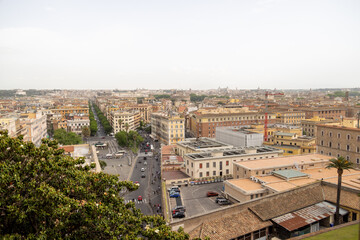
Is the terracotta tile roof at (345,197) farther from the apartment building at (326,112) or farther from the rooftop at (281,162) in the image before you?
the apartment building at (326,112)

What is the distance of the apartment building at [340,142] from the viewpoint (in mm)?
45062

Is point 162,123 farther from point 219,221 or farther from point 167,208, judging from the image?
point 219,221

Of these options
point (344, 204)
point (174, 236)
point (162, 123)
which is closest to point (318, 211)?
point (344, 204)

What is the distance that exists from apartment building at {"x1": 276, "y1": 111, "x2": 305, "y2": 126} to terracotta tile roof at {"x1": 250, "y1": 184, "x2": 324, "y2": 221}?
7114 cm

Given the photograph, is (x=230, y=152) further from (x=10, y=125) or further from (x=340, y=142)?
(x=10, y=125)

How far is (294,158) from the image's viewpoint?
4128cm

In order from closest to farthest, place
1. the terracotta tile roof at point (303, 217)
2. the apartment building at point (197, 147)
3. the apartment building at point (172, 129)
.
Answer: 1. the terracotta tile roof at point (303, 217)
2. the apartment building at point (197, 147)
3. the apartment building at point (172, 129)

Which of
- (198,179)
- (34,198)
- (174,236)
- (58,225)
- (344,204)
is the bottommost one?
(198,179)

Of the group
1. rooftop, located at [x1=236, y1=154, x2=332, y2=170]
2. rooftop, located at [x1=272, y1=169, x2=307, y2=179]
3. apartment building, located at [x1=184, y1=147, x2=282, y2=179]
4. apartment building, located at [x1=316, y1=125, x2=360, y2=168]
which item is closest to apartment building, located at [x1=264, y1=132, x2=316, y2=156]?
apartment building, located at [x1=316, y1=125, x2=360, y2=168]

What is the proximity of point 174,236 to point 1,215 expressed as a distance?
719 centimetres

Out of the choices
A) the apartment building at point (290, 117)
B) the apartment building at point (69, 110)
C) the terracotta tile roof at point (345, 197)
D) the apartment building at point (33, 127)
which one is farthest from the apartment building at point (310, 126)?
the apartment building at point (69, 110)

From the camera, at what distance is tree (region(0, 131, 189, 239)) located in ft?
34.8

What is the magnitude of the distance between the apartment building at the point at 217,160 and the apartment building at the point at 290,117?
5258cm

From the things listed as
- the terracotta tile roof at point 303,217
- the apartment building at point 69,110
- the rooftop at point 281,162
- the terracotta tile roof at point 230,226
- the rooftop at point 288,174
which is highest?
the apartment building at point 69,110
